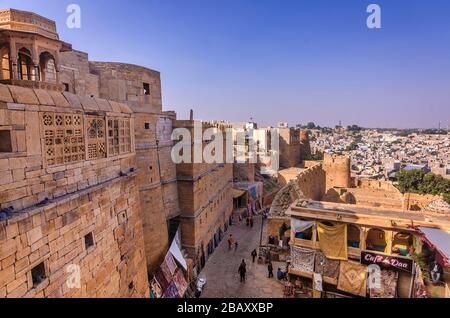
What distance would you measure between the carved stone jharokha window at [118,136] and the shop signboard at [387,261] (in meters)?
11.0

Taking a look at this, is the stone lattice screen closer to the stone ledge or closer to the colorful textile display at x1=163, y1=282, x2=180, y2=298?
the stone ledge

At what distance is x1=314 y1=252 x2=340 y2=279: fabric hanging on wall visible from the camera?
12938 mm

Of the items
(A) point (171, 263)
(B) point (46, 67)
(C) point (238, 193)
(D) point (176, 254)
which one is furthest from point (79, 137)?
(C) point (238, 193)

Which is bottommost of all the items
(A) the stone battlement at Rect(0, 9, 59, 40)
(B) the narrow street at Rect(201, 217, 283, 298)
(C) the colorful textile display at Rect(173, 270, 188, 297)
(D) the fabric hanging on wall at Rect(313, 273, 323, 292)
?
(B) the narrow street at Rect(201, 217, 283, 298)

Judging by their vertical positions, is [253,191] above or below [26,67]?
below

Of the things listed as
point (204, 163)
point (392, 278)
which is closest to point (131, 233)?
point (204, 163)

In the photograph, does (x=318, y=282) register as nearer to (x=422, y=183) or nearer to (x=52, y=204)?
(x=52, y=204)

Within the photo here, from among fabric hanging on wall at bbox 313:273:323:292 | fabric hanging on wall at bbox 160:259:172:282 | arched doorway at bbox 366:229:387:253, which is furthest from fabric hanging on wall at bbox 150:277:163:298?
arched doorway at bbox 366:229:387:253

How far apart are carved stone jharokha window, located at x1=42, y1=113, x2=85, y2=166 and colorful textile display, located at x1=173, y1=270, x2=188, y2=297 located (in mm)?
7911

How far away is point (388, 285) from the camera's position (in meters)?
12.0

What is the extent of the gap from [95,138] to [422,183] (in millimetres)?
40733

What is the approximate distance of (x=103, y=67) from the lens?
36.2ft
